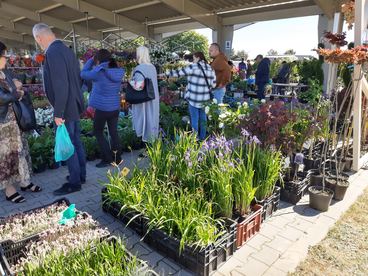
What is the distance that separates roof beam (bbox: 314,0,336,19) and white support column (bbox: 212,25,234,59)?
4.47m

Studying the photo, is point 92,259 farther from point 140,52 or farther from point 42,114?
point 42,114

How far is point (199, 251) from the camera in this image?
226cm

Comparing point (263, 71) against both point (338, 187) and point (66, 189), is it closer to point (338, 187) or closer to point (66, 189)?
point (338, 187)

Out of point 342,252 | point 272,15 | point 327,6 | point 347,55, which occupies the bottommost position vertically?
point 342,252

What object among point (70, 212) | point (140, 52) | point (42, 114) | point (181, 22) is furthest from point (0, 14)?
point (70, 212)

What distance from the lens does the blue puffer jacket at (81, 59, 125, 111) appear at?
12.8 ft

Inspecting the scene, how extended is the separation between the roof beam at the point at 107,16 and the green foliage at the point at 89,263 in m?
13.0

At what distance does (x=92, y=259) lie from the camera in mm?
1969

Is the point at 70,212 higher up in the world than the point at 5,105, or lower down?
lower down

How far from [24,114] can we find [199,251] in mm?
2381

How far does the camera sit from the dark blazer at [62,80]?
3.11 meters

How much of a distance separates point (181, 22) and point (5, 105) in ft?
47.5

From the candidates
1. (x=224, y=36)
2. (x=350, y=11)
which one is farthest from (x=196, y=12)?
(x=350, y=11)

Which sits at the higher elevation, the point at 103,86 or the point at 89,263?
the point at 103,86
